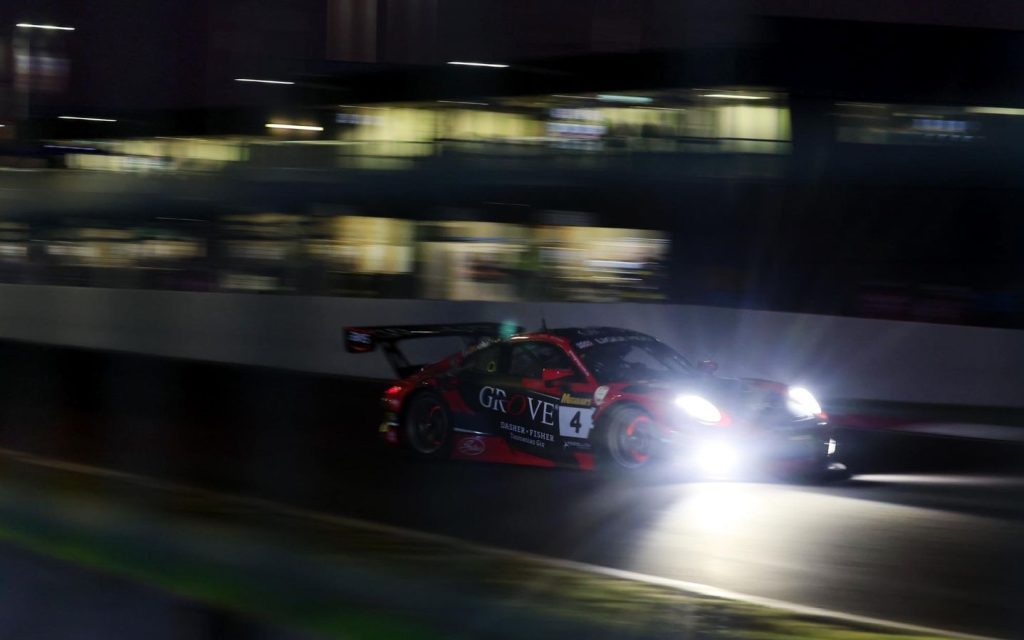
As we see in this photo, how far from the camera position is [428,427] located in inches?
364

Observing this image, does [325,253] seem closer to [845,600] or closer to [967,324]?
[845,600]

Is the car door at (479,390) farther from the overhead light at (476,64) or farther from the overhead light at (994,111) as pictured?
the overhead light at (994,111)

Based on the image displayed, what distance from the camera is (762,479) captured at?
7.93 metres

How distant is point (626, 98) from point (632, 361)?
7090mm

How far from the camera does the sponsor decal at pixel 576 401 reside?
8336 millimetres

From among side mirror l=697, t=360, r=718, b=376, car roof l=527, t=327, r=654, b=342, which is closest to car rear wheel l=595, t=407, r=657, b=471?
car roof l=527, t=327, r=654, b=342

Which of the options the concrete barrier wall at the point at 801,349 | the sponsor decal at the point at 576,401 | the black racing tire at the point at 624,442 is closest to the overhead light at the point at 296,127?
the black racing tire at the point at 624,442

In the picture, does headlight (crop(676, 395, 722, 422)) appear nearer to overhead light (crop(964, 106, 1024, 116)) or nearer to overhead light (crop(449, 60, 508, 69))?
overhead light (crop(449, 60, 508, 69))

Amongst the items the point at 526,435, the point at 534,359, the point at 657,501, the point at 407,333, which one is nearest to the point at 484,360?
the point at 534,359

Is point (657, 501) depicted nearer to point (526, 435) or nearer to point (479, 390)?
point (526, 435)

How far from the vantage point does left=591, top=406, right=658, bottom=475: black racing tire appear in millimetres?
8141

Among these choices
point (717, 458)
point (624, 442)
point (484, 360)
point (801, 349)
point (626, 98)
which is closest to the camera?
point (626, 98)

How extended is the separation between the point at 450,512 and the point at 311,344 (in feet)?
28.3

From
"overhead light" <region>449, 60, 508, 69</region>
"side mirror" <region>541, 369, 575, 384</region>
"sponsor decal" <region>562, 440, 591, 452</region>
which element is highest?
"overhead light" <region>449, 60, 508, 69</region>
